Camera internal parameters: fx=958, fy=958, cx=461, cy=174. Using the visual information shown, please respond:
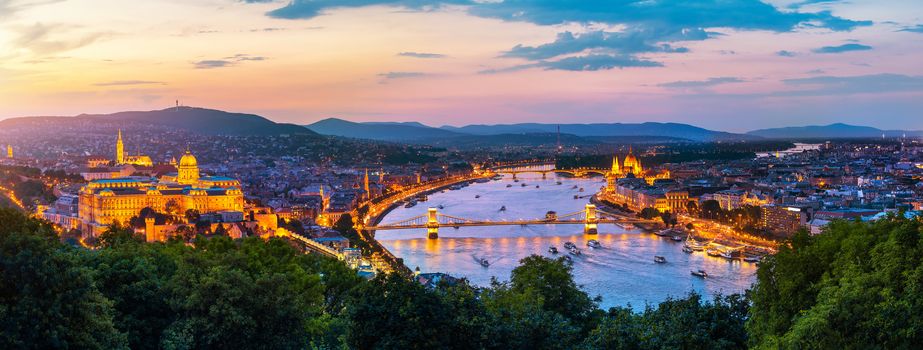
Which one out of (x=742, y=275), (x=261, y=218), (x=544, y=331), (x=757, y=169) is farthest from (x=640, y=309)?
(x=757, y=169)

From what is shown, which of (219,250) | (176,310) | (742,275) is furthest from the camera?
(742,275)

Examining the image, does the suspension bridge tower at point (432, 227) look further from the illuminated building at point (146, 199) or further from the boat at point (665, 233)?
the boat at point (665, 233)

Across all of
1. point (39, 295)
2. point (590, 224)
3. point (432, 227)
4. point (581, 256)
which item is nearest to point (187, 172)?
point (432, 227)

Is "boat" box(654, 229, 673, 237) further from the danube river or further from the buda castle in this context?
the buda castle

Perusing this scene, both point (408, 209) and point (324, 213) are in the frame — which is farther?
point (408, 209)

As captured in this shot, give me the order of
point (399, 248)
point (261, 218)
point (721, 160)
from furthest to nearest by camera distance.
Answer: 1. point (721, 160)
2. point (261, 218)
3. point (399, 248)

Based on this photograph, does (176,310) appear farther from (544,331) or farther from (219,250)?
(219,250)

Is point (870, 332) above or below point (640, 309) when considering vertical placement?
above
